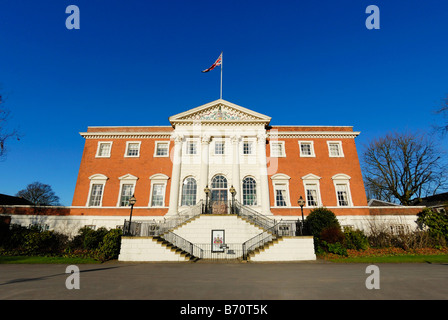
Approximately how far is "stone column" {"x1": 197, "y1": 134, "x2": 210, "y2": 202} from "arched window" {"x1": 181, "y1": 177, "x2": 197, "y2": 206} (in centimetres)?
82

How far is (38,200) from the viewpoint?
182 ft

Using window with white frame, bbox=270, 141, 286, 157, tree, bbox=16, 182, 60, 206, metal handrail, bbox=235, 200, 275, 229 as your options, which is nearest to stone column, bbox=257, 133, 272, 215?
window with white frame, bbox=270, 141, 286, 157

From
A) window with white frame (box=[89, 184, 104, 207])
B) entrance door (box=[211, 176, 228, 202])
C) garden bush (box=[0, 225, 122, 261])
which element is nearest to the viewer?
garden bush (box=[0, 225, 122, 261])

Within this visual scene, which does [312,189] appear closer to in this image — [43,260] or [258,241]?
[258,241]

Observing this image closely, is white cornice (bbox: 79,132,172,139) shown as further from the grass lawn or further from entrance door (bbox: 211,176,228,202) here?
the grass lawn

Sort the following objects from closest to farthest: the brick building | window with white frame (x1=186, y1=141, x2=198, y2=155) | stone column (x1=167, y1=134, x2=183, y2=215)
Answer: stone column (x1=167, y1=134, x2=183, y2=215) → the brick building → window with white frame (x1=186, y1=141, x2=198, y2=155)

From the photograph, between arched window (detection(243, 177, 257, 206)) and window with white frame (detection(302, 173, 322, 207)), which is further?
window with white frame (detection(302, 173, 322, 207))

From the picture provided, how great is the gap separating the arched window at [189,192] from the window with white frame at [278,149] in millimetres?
9677

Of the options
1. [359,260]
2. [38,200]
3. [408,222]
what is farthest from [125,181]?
[38,200]

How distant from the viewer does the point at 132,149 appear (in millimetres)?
25609

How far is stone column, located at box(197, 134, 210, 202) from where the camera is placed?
2210cm
